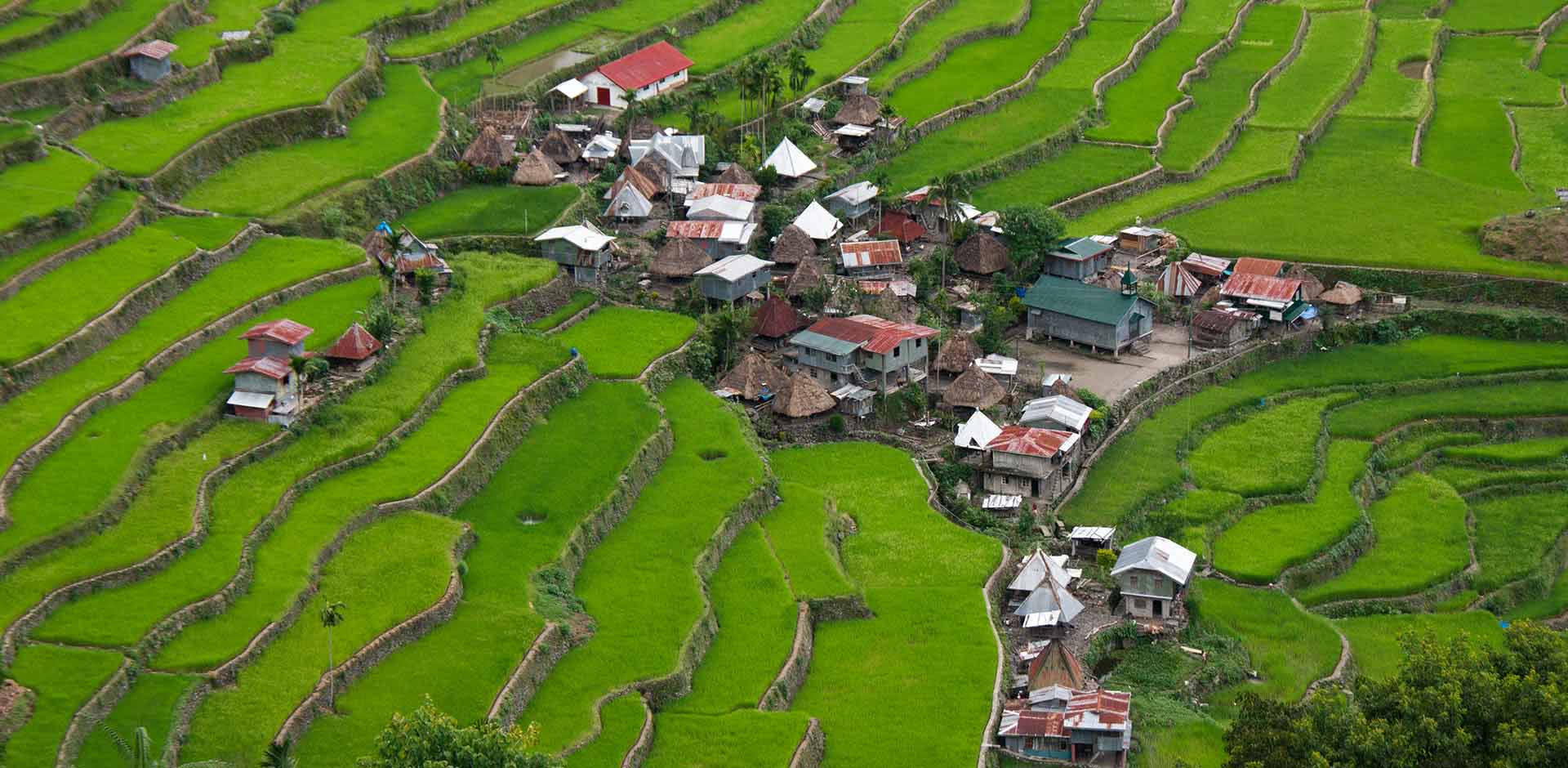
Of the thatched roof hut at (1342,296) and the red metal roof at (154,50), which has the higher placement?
the red metal roof at (154,50)

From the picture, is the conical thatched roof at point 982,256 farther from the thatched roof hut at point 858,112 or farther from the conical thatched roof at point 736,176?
the thatched roof hut at point 858,112

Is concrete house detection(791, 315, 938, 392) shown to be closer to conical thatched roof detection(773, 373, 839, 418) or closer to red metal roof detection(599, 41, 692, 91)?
conical thatched roof detection(773, 373, 839, 418)

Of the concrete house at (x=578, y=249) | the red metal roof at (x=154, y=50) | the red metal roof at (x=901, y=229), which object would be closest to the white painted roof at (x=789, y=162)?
the red metal roof at (x=901, y=229)

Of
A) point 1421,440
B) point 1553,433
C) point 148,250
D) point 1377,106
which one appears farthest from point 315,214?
point 1377,106

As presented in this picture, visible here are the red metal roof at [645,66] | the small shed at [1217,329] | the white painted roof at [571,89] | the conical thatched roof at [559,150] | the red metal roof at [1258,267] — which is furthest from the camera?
the red metal roof at [645,66]

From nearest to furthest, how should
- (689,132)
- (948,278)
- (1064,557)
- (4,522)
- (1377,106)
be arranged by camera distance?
(4,522), (1064,557), (948,278), (689,132), (1377,106)

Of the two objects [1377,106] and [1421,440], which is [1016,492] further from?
[1377,106]
